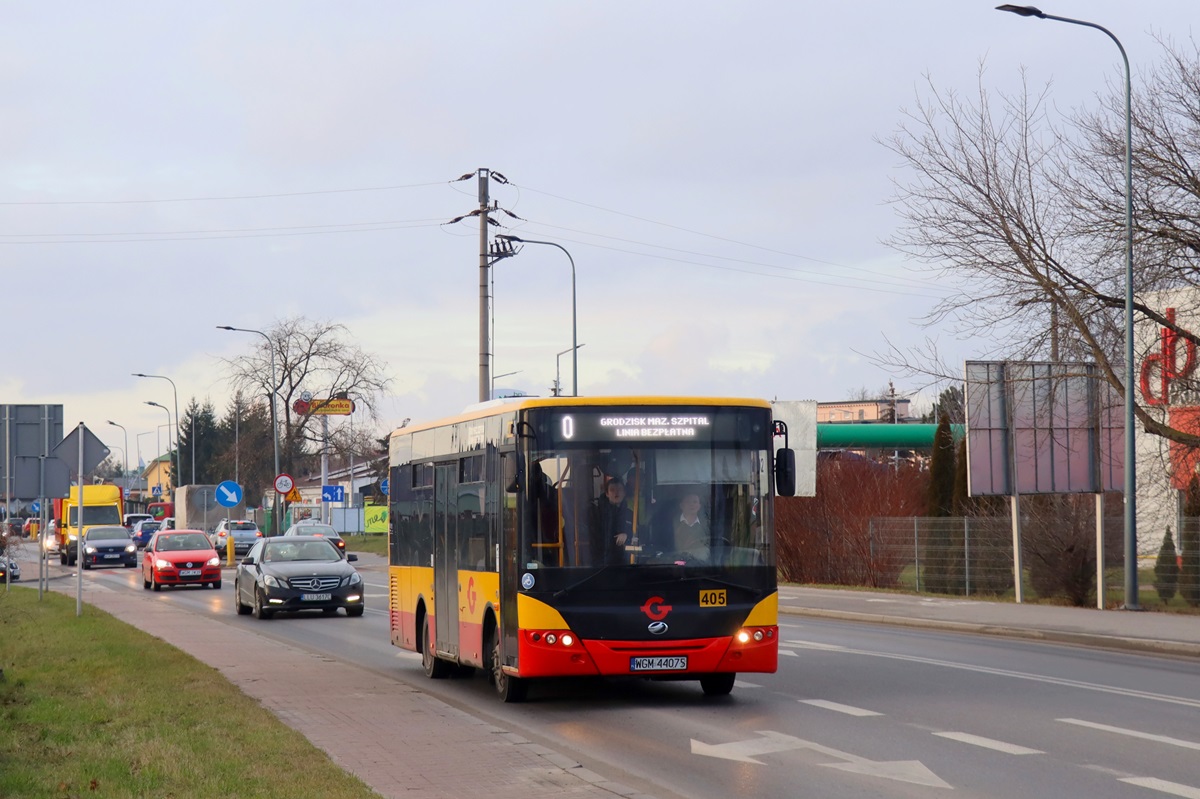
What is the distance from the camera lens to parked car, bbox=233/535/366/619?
27109 mm

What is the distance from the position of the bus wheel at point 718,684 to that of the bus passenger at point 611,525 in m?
1.83

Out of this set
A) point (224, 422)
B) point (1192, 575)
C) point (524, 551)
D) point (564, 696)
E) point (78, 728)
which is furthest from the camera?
point (224, 422)

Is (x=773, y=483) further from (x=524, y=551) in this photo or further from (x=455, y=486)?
(x=455, y=486)

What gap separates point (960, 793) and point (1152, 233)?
17.8 metres

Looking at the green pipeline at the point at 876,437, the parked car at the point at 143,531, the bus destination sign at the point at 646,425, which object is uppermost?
the green pipeline at the point at 876,437

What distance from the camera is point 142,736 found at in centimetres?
1066

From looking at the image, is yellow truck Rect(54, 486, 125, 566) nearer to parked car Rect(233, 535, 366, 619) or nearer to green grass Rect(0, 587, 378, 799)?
parked car Rect(233, 535, 366, 619)

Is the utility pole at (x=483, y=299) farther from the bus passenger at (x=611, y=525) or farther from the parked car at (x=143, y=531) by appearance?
the parked car at (x=143, y=531)

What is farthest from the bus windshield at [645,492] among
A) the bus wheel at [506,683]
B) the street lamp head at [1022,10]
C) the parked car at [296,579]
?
the parked car at [296,579]

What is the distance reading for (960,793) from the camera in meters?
8.79

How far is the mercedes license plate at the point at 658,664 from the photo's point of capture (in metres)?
12.9

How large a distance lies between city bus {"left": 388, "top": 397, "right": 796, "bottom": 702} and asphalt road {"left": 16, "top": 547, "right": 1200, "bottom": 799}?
554 mm

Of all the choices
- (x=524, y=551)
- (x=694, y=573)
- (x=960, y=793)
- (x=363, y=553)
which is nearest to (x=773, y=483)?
(x=694, y=573)

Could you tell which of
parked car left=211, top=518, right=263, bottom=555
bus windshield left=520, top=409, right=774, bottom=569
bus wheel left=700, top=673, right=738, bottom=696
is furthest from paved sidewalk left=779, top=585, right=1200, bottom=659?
parked car left=211, top=518, right=263, bottom=555
